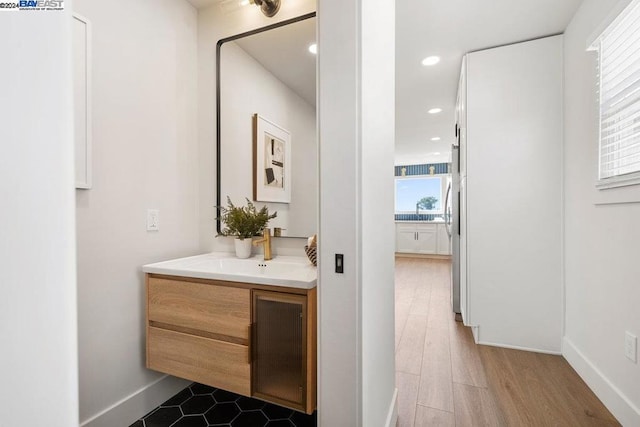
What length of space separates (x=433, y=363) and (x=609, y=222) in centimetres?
145

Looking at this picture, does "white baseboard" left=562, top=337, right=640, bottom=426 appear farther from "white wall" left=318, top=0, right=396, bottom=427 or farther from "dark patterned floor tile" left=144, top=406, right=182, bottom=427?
"dark patterned floor tile" left=144, top=406, right=182, bottom=427

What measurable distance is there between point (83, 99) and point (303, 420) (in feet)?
6.49

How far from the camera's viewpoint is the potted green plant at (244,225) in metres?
2.06

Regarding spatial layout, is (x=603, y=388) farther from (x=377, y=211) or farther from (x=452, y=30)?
(x=452, y=30)

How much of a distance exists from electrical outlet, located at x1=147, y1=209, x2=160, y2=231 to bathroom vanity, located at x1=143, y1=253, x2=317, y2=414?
0.24m

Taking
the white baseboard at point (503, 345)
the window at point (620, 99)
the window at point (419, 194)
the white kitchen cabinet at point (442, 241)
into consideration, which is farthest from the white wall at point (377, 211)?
the window at point (419, 194)

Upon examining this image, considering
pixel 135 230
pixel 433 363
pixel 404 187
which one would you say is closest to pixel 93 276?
pixel 135 230

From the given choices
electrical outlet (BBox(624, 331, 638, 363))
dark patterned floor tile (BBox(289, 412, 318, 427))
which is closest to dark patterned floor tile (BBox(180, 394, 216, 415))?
dark patterned floor tile (BBox(289, 412, 318, 427))

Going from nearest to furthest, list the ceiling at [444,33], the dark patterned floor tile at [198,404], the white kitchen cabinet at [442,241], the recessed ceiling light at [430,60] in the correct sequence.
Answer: the dark patterned floor tile at [198,404] → the ceiling at [444,33] → the recessed ceiling light at [430,60] → the white kitchen cabinet at [442,241]

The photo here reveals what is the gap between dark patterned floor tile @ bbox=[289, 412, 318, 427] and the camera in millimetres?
1686

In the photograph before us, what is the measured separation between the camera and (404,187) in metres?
8.88

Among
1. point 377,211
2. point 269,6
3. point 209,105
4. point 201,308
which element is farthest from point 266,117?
point 201,308

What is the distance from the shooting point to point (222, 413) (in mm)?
1787

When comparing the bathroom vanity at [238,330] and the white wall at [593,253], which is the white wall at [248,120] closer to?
the bathroom vanity at [238,330]
